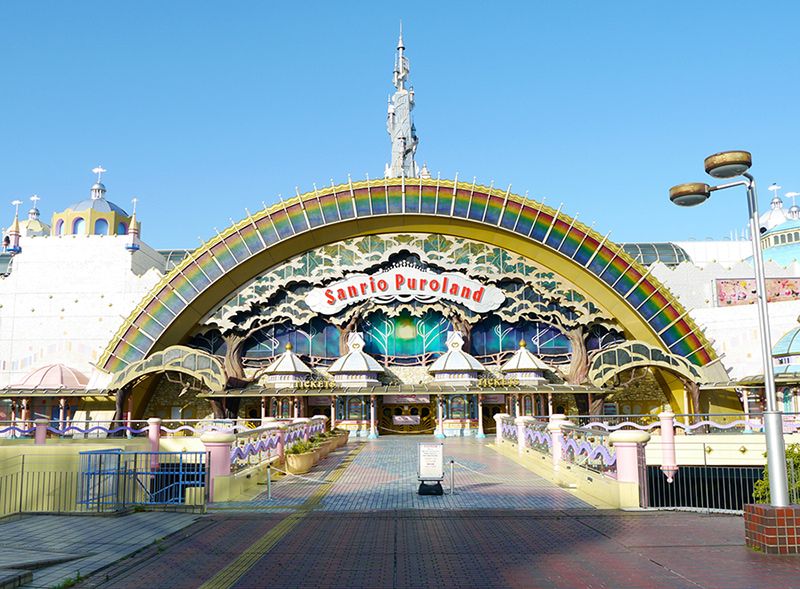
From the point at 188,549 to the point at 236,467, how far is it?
295 inches

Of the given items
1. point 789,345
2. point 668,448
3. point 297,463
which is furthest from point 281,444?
point 789,345

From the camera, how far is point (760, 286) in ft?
40.0

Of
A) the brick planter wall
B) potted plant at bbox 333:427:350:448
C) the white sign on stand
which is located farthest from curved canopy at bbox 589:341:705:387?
the brick planter wall

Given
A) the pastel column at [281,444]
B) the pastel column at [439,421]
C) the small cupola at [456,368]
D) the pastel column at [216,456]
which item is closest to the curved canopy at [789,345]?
the small cupola at [456,368]

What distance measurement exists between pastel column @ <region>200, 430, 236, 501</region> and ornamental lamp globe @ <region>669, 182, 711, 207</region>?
12.7 m

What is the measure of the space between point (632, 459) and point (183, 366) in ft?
104

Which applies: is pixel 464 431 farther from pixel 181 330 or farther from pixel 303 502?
pixel 303 502

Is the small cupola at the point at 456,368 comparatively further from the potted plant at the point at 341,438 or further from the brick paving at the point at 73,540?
the brick paving at the point at 73,540

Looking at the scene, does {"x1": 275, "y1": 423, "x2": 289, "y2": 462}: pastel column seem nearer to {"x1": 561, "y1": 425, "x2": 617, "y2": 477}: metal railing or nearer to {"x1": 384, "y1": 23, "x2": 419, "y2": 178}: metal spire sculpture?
{"x1": 561, "y1": 425, "x2": 617, "y2": 477}: metal railing

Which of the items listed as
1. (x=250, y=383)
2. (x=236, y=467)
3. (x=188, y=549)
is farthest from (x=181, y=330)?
(x=188, y=549)

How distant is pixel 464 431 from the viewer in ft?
143

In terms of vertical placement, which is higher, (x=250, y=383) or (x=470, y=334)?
(x=470, y=334)

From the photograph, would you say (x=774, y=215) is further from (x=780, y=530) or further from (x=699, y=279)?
(x=780, y=530)

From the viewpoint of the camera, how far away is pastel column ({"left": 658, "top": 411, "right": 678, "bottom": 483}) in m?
24.0
